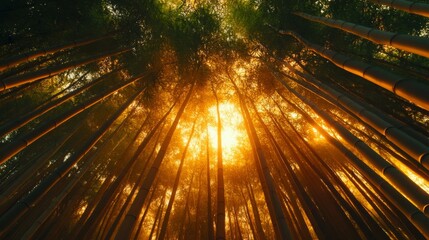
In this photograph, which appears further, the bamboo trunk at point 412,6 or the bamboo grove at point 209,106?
the bamboo grove at point 209,106

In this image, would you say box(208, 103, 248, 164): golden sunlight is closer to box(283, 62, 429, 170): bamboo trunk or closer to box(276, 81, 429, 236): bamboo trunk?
box(283, 62, 429, 170): bamboo trunk

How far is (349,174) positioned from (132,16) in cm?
428

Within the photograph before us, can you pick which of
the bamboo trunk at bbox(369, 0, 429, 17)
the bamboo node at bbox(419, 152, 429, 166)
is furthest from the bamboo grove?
the bamboo node at bbox(419, 152, 429, 166)

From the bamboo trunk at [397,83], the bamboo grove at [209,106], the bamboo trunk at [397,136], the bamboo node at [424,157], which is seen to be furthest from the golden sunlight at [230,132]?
the bamboo node at [424,157]

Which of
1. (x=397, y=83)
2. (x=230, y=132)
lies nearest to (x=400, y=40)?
(x=397, y=83)

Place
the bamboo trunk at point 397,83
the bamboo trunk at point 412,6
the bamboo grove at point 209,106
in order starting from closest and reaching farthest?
the bamboo trunk at point 397,83 < the bamboo trunk at point 412,6 < the bamboo grove at point 209,106

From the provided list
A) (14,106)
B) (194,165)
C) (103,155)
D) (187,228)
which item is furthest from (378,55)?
(14,106)

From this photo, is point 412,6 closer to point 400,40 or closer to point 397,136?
point 400,40

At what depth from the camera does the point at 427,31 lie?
17.4 feet

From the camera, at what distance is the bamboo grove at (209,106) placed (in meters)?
3.23

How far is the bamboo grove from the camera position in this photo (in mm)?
3227

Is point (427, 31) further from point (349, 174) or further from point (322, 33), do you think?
point (349, 174)

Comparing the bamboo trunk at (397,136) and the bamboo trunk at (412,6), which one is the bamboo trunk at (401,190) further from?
the bamboo trunk at (412,6)

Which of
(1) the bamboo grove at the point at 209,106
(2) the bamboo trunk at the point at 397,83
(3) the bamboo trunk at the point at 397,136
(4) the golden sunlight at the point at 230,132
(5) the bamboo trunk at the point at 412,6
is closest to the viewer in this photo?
(2) the bamboo trunk at the point at 397,83
